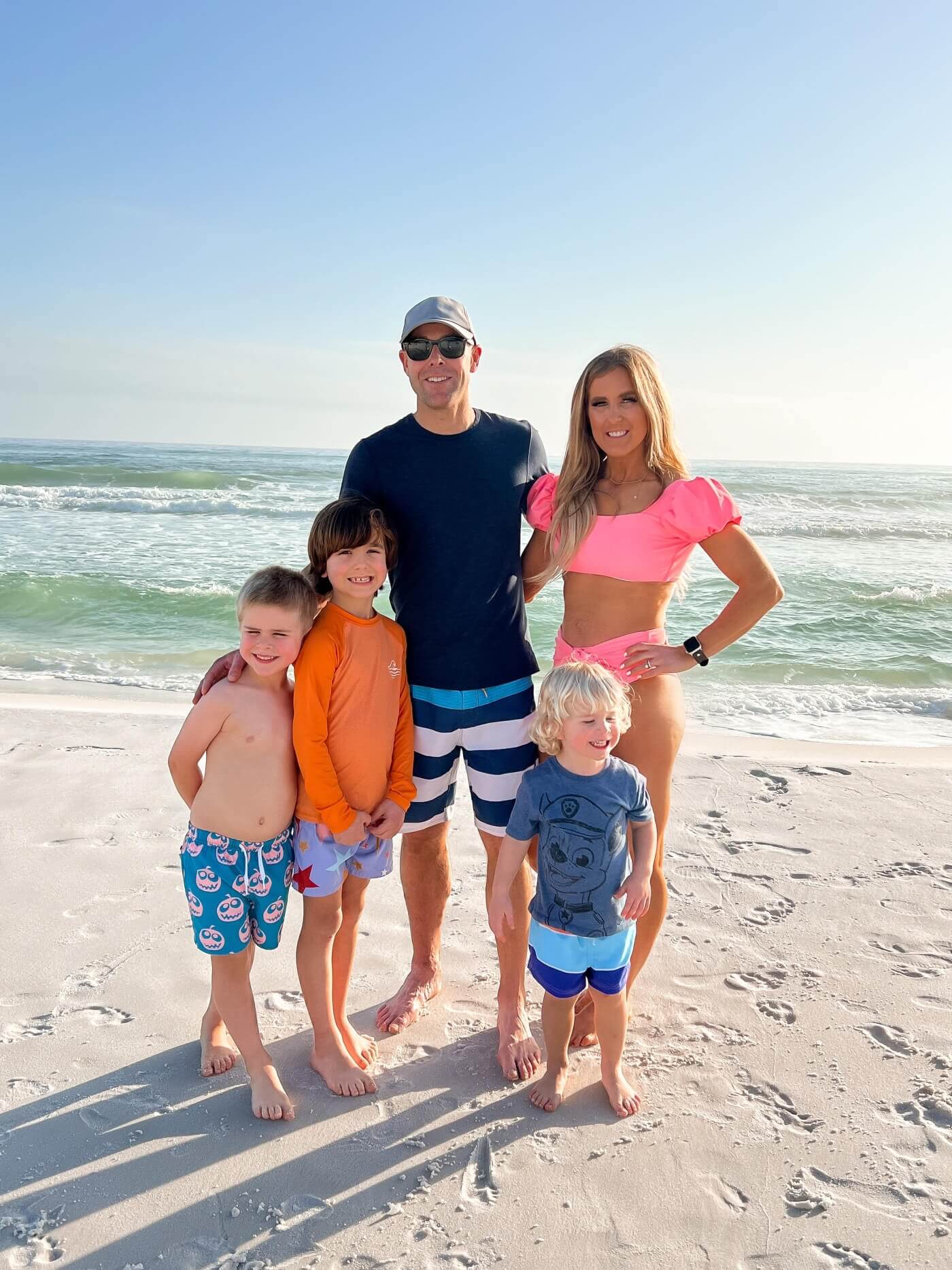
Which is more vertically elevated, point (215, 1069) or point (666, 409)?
point (666, 409)

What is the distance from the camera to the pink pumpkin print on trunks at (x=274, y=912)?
269cm

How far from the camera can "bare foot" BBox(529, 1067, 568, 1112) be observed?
2.72m

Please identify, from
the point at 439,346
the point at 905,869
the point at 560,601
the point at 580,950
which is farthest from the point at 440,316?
the point at 560,601

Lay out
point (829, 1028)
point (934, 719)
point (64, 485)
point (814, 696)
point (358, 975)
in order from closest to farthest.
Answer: point (829, 1028) → point (358, 975) → point (934, 719) → point (814, 696) → point (64, 485)

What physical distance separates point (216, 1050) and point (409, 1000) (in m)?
0.68

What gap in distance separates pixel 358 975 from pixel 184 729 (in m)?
1.39

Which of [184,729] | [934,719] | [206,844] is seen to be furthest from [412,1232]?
[934,719]

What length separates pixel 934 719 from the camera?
291 inches

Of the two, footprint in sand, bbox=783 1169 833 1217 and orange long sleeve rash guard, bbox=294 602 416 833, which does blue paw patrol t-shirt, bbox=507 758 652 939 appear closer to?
orange long sleeve rash guard, bbox=294 602 416 833

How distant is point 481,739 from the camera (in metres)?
3.06

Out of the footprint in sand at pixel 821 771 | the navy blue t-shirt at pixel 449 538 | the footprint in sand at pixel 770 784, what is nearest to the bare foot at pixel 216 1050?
the navy blue t-shirt at pixel 449 538

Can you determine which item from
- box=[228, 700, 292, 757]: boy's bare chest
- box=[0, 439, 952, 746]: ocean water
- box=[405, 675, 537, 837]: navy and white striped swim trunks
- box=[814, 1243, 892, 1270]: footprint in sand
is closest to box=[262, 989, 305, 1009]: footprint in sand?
box=[405, 675, 537, 837]: navy and white striped swim trunks

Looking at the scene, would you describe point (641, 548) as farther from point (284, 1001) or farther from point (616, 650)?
point (284, 1001)

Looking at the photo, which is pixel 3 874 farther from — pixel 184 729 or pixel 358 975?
pixel 184 729
